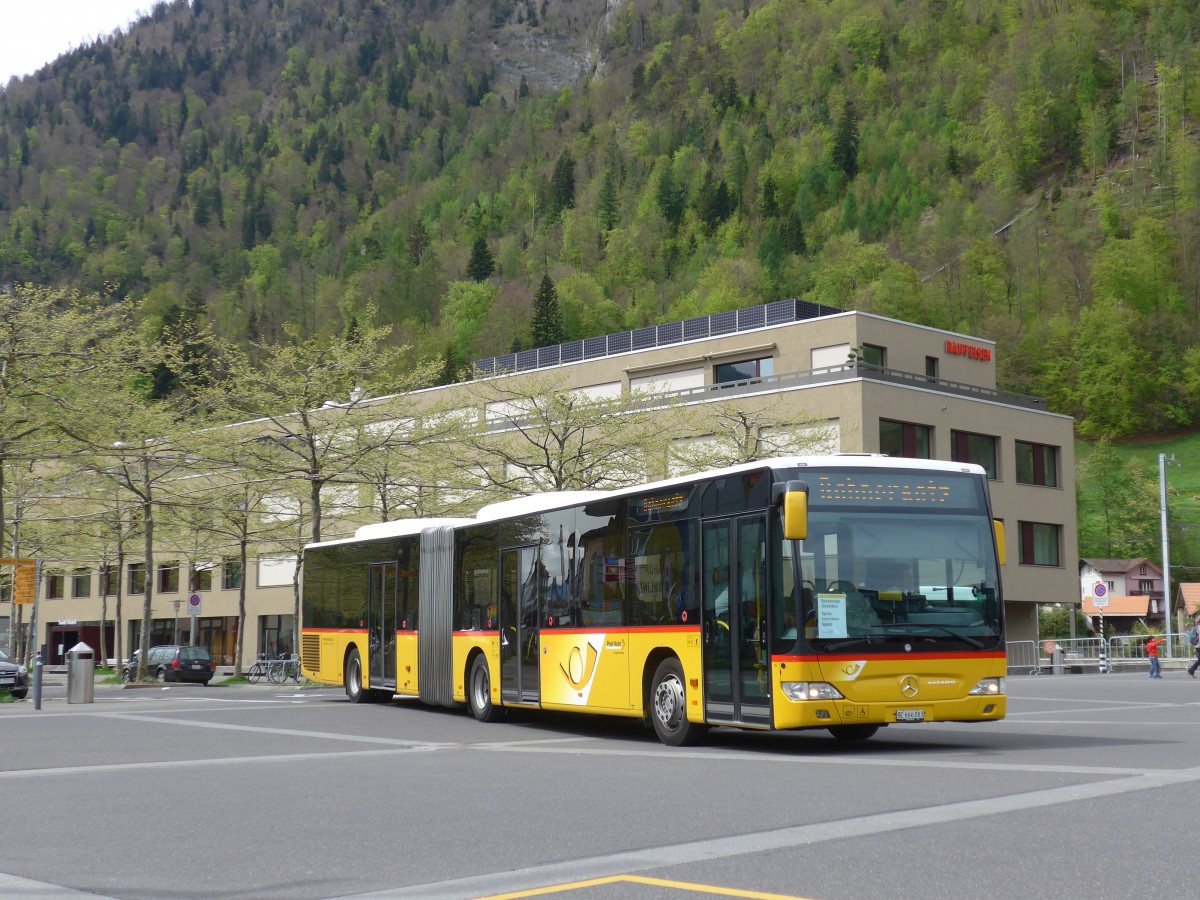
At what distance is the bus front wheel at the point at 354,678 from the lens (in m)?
27.4

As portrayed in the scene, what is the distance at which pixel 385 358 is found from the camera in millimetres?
42719

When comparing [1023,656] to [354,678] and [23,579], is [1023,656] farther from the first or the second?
[23,579]

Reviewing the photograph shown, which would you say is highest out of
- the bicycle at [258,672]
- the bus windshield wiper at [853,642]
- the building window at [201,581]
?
the building window at [201,581]

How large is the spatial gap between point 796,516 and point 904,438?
42266mm

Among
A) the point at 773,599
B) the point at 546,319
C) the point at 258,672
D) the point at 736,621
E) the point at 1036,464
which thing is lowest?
the point at 258,672

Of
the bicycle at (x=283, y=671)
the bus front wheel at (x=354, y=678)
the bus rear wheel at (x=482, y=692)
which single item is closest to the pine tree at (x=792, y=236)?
the bicycle at (x=283, y=671)

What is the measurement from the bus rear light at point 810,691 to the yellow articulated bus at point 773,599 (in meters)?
0.01

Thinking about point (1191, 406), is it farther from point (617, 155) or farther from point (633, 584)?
point (633, 584)

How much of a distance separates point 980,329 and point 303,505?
84.7m

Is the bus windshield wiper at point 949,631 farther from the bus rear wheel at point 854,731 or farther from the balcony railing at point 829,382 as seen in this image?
the balcony railing at point 829,382

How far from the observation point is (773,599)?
50.0 feet

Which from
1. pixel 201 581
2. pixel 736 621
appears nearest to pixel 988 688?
pixel 736 621

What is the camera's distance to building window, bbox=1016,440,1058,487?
201 ft

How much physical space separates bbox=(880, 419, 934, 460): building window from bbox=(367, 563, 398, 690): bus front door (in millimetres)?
31061
